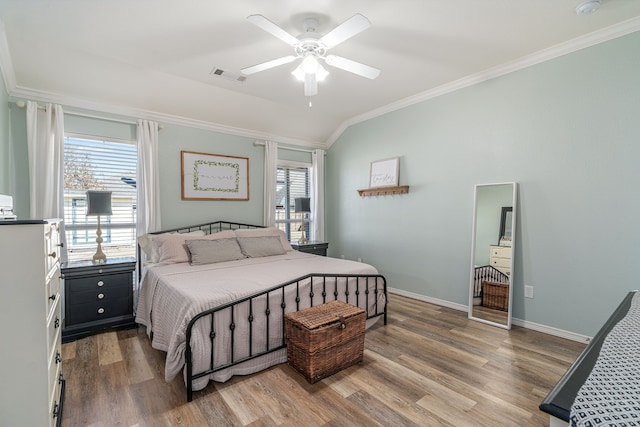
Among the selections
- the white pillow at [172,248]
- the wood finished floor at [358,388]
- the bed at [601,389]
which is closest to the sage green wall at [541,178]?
the wood finished floor at [358,388]

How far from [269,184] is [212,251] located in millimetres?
1717

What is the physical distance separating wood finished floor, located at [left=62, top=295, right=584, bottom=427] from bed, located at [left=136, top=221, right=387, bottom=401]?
173mm

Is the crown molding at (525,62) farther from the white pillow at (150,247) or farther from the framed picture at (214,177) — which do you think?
the white pillow at (150,247)

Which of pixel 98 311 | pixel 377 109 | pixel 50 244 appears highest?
pixel 377 109

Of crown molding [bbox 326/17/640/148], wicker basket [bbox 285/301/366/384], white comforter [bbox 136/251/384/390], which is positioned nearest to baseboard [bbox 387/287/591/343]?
white comforter [bbox 136/251/384/390]

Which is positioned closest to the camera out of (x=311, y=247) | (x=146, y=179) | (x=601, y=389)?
(x=601, y=389)

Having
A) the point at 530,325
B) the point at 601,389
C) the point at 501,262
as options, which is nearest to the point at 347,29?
the point at 601,389

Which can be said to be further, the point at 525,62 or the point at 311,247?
the point at 311,247

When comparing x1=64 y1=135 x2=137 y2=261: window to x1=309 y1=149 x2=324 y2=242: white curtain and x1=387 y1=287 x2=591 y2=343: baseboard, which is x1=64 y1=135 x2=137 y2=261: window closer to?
x1=309 y1=149 x2=324 y2=242: white curtain

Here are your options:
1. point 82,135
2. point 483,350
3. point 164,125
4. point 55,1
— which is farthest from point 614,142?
point 82,135

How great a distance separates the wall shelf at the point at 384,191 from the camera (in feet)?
13.9

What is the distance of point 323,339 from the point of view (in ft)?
7.20

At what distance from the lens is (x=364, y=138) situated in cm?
488

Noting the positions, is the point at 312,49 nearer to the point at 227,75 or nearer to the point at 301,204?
the point at 227,75
